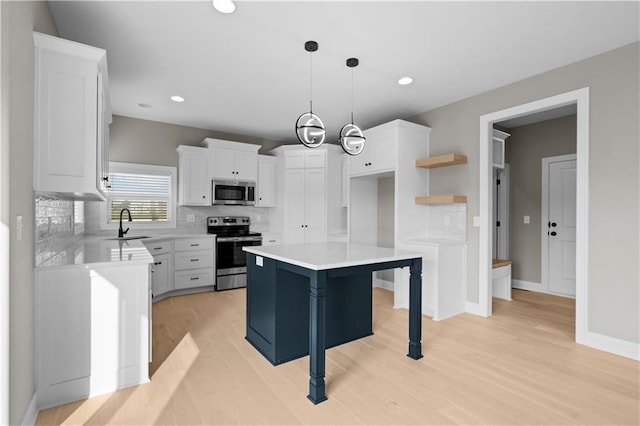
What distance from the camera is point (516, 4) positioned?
223cm

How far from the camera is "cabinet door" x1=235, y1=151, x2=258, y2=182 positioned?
5.25 m

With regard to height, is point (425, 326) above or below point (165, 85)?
below

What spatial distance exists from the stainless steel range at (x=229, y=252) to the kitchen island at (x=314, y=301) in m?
2.11

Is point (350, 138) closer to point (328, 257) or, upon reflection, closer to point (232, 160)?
point (328, 257)

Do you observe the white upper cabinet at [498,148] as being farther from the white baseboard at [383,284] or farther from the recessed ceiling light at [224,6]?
the recessed ceiling light at [224,6]

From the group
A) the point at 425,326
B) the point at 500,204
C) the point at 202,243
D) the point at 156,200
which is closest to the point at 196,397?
the point at 425,326

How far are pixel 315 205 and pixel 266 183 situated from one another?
927 mm

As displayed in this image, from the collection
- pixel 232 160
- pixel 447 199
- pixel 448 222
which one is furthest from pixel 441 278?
pixel 232 160

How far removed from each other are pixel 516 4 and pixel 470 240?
2485mm

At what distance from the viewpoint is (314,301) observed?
2.10 meters

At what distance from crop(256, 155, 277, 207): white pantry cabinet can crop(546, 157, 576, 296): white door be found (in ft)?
14.1

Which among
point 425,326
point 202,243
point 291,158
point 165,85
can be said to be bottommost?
point 425,326

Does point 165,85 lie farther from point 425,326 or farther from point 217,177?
point 425,326

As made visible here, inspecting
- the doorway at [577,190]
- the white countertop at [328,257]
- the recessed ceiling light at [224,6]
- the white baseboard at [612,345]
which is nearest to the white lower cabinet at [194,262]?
the white countertop at [328,257]
